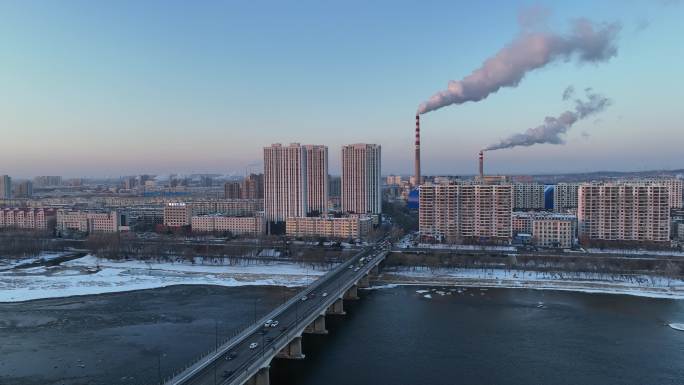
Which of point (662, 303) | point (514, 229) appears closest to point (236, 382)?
point (662, 303)

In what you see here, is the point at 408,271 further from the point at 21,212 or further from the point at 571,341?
the point at 21,212

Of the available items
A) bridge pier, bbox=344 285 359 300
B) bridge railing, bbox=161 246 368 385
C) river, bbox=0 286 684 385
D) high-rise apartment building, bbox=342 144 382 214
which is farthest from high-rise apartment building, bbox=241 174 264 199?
bridge railing, bbox=161 246 368 385

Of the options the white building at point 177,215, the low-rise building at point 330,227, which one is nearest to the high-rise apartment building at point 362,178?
the low-rise building at point 330,227

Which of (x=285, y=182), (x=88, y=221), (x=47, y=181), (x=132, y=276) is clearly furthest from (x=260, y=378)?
(x=47, y=181)

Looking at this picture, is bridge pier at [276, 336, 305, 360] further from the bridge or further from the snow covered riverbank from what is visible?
the snow covered riverbank

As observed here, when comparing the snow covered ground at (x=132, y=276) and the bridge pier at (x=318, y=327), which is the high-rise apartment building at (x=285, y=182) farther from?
the bridge pier at (x=318, y=327)

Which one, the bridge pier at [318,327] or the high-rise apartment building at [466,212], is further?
the high-rise apartment building at [466,212]
